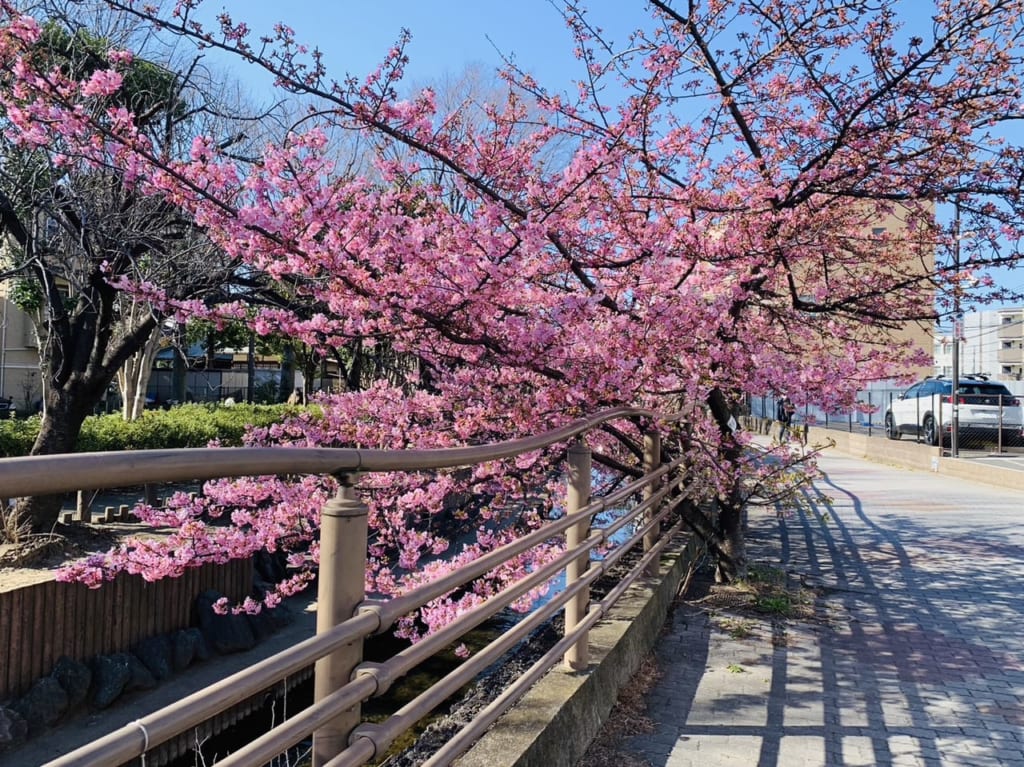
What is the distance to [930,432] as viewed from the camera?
18438mm

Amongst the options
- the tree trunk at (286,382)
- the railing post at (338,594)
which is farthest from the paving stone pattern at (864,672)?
the tree trunk at (286,382)

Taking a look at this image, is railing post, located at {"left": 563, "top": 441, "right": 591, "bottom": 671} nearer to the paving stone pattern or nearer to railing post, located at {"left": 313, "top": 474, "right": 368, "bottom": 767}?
the paving stone pattern

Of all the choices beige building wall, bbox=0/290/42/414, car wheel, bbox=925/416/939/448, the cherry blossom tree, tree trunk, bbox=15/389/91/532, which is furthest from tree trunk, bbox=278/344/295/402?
the cherry blossom tree

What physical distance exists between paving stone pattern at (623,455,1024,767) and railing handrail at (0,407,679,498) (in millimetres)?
1919

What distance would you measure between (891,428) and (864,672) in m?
20.4

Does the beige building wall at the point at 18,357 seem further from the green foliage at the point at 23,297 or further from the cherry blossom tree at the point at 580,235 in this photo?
the cherry blossom tree at the point at 580,235

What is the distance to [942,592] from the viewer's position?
212 inches

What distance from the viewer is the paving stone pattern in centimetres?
288

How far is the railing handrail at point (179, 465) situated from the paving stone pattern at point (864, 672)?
1919 millimetres

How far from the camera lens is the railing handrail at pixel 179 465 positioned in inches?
36.2

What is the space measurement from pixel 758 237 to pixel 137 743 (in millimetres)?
4403

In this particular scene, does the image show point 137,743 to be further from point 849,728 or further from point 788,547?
point 788,547

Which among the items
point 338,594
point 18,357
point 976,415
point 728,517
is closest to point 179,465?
point 338,594

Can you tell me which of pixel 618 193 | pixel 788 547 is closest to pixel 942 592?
pixel 788 547
